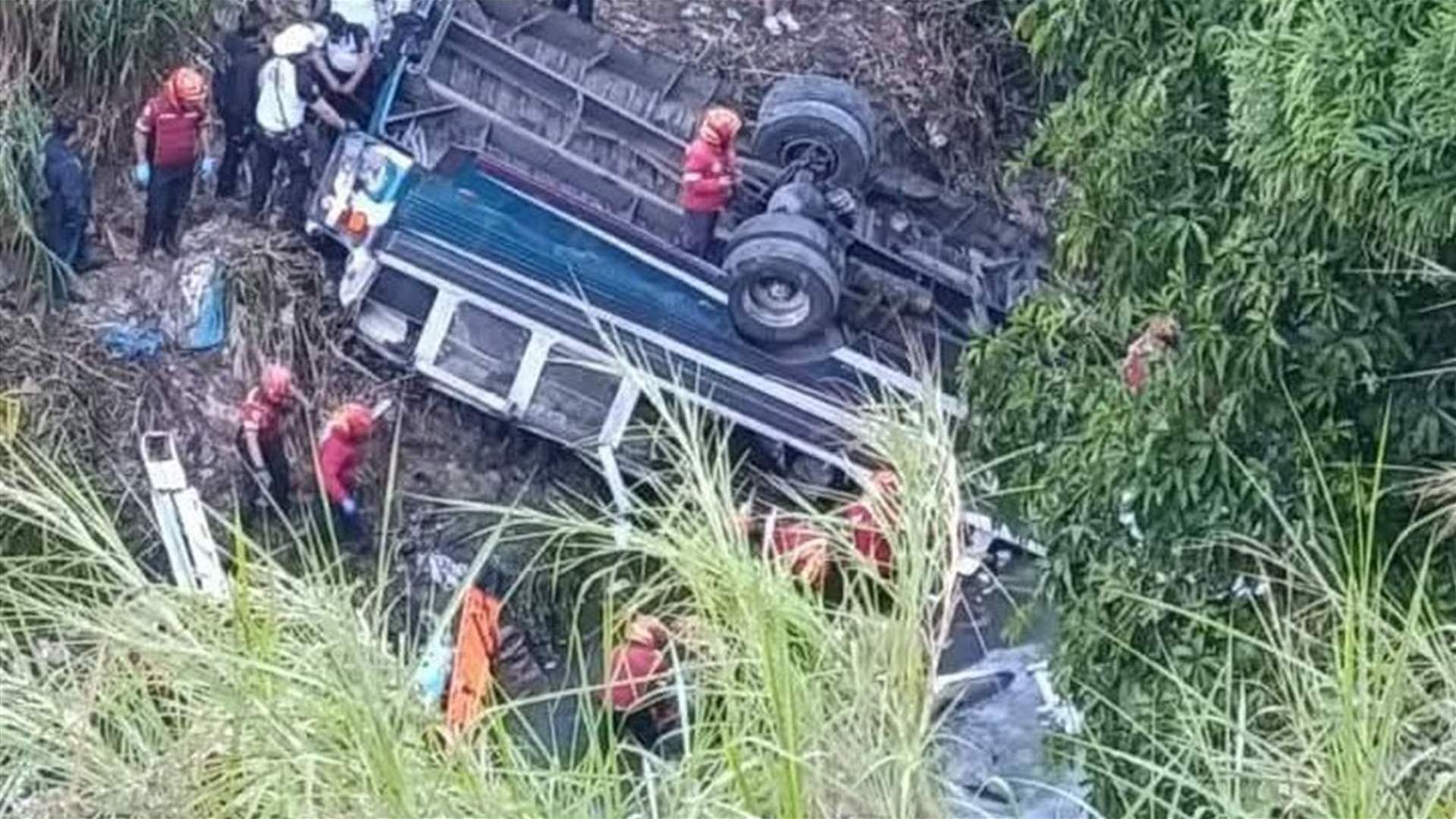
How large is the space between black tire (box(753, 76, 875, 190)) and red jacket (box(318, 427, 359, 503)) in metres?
3.11

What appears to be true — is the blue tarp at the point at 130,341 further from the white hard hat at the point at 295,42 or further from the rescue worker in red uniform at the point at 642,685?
the rescue worker in red uniform at the point at 642,685

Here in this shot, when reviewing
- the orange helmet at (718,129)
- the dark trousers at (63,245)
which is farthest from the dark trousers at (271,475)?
the orange helmet at (718,129)

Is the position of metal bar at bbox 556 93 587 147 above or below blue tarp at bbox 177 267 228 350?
above

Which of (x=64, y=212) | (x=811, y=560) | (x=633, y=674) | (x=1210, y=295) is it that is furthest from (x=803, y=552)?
(x=64, y=212)

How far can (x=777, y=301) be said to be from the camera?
12.9 metres

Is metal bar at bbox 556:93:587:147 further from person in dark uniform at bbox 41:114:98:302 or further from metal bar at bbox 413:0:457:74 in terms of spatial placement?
person in dark uniform at bbox 41:114:98:302

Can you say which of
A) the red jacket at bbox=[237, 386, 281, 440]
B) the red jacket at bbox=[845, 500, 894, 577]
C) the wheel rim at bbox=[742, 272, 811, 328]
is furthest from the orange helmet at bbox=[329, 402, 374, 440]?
the red jacket at bbox=[845, 500, 894, 577]

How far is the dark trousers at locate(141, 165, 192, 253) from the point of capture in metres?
13.6

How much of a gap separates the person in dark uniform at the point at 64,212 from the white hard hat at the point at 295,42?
4.09ft

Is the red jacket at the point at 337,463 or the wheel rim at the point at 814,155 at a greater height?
the wheel rim at the point at 814,155

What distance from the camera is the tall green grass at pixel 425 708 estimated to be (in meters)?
4.96

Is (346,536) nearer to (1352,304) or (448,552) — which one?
(448,552)

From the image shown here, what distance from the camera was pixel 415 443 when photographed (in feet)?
44.8

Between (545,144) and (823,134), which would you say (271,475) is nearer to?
(545,144)
